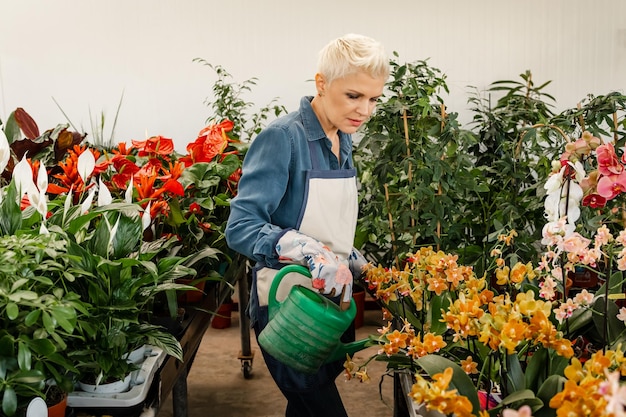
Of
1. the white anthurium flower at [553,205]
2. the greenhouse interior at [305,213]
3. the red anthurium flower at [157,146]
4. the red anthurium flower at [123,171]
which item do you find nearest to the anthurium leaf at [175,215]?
the greenhouse interior at [305,213]

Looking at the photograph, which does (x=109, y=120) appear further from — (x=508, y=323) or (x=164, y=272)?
(x=508, y=323)

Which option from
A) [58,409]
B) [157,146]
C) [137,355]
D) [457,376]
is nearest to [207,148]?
[157,146]

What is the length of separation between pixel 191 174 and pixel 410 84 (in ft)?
3.56

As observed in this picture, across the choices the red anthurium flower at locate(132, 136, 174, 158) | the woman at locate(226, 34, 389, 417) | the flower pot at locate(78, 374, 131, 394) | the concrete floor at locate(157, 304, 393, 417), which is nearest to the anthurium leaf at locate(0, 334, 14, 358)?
the flower pot at locate(78, 374, 131, 394)

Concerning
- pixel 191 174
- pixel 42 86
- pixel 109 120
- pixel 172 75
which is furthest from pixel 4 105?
pixel 191 174

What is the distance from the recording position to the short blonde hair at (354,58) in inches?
74.0

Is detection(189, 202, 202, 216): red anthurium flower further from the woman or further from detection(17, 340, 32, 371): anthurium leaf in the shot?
detection(17, 340, 32, 371): anthurium leaf

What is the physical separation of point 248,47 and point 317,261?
3.31m

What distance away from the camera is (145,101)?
4887mm

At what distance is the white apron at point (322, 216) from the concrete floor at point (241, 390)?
1.22m

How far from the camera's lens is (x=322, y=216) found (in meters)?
2.04

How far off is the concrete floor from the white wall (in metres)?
1.67

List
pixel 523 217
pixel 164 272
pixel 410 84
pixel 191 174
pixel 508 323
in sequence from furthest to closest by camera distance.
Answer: pixel 523 217
pixel 410 84
pixel 191 174
pixel 164 272
pixel 508 323

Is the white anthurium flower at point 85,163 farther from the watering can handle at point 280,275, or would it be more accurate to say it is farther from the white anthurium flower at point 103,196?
the watering can handle at point 280,275
